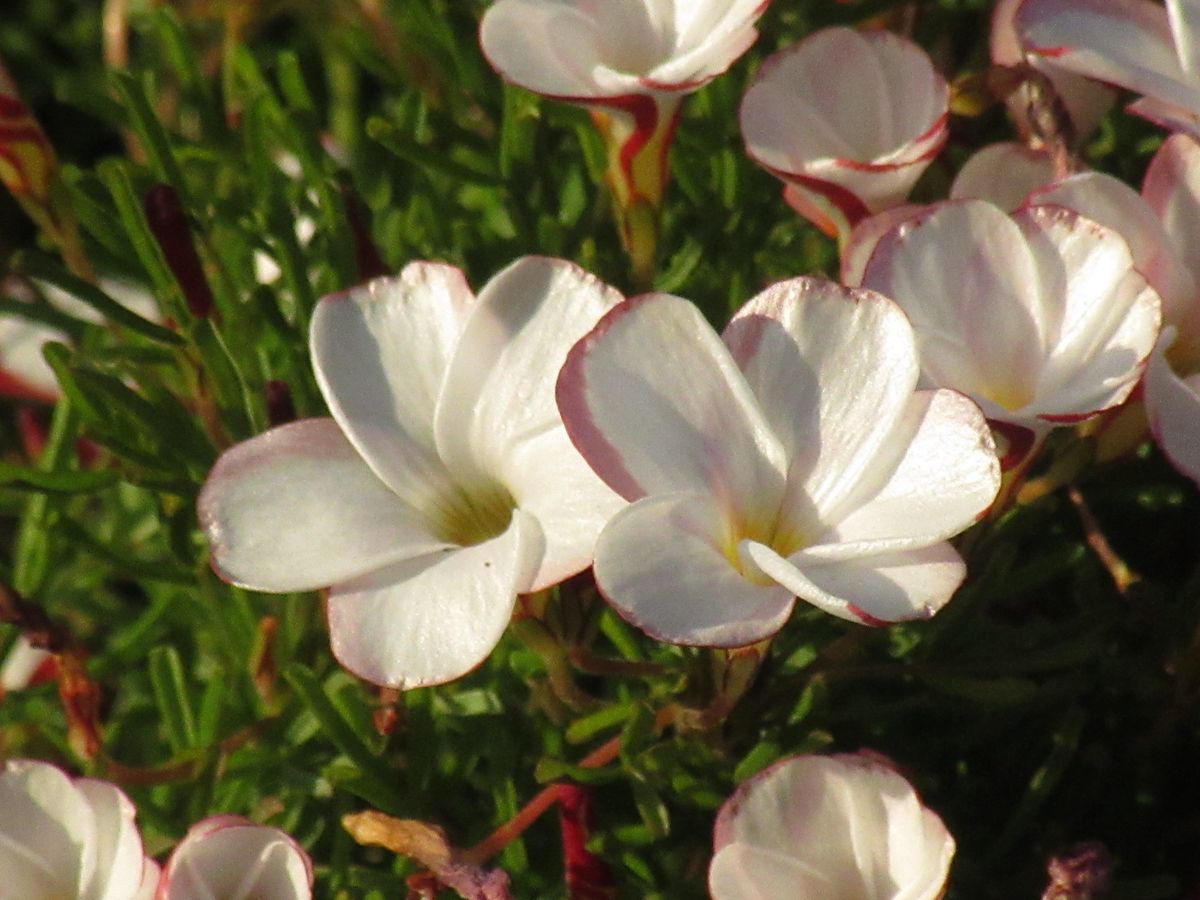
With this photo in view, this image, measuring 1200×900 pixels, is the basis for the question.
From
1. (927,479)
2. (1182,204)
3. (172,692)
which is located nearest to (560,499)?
(927,479)

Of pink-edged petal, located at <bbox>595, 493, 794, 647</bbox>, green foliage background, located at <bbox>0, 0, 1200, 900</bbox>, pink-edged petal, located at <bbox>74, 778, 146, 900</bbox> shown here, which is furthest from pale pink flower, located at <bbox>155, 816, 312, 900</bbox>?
pink-edged petal, located at <bbox>595, 493, 794, 647</bbox>

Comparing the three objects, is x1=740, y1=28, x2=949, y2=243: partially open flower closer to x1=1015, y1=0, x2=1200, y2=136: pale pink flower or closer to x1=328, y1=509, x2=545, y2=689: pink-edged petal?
x1=1015, y1=0, x2=1200, y2=136: pale pink flower

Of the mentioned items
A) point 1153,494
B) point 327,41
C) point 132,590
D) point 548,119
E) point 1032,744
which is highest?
point 548,119

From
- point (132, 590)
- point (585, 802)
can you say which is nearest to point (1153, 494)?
point (585, 802)

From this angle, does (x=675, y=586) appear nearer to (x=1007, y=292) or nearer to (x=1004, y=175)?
(x=1007, y=292)

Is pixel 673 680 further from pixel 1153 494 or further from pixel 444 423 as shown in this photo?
pixel 1153 494

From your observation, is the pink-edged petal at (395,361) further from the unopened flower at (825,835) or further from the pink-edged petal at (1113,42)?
the pink-edged petal at (1113,42)
